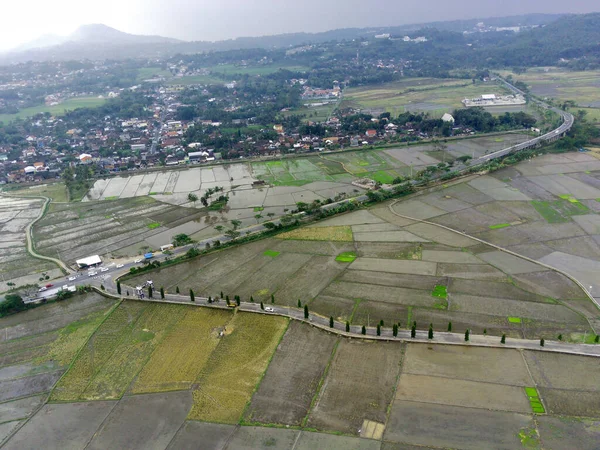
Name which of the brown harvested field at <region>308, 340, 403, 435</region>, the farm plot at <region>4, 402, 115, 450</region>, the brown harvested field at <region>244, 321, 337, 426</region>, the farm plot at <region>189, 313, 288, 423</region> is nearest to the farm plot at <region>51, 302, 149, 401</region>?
the farm plot at <region>4, 402, 115, 450</region>

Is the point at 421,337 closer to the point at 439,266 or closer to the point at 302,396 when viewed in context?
the point at 302,396

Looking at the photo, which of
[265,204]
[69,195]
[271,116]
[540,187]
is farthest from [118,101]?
[540,187]

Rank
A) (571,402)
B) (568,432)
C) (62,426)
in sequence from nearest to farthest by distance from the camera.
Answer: (568,432) → (571,402) → (62,426)

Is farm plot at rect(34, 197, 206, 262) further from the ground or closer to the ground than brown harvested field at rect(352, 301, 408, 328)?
further from the ground

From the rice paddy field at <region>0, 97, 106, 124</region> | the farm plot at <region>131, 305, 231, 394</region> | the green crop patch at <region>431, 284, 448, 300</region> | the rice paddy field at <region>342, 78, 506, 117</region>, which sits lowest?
the farm plot at <region>131, 305, 231, 394</region>

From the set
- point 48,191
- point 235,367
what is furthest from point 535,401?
point 48,191

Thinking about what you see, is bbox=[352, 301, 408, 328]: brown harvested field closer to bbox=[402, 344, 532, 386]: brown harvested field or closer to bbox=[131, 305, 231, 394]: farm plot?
bbox=[402, 344, 532, 386]: brown harvested field

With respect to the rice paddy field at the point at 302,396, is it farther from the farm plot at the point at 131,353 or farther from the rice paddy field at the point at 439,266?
the rice paddy field at the point at 439,266

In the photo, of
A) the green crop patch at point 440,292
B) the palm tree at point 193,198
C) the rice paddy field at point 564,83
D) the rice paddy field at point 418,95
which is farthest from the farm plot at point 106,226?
the rice paddy field at point 564,83
